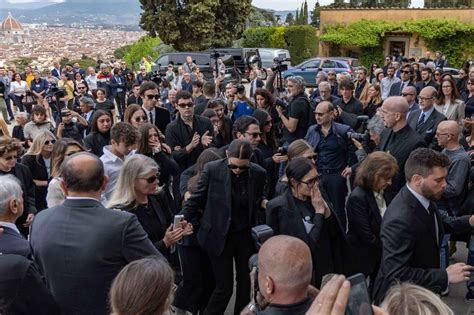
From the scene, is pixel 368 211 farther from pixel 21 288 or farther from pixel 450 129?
pixel 21 288

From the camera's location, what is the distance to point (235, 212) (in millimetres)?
4109

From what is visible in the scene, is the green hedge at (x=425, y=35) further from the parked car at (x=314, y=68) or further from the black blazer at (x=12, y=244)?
the black blazer at (x=12, y=244)

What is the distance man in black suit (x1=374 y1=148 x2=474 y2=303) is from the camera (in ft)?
9.56

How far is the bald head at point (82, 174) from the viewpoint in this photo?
9.00 ft

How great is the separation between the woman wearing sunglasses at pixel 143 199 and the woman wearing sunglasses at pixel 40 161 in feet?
7.41

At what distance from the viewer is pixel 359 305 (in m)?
1.51

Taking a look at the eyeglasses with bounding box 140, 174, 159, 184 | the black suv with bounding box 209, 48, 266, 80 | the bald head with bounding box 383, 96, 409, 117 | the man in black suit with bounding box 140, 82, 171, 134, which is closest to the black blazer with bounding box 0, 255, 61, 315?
the eyeglasses with bounding box 140, 174, 159, 184

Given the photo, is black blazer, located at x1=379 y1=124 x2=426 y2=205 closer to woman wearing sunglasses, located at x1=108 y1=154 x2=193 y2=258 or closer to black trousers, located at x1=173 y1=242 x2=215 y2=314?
black trousers, located at x1=173 y1=242 x2=215 y2=314

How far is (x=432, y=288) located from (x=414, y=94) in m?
4.83

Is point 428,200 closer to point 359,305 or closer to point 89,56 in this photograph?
point 359,305

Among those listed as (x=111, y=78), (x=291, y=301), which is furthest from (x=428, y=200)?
(x=111, y=78)

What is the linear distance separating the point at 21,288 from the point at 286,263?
131 centimetres

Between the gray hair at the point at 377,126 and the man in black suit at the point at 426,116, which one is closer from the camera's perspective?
the gray hair at the point at 377,126

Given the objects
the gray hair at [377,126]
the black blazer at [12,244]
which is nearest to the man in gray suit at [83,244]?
the black blazer at [12,244]
